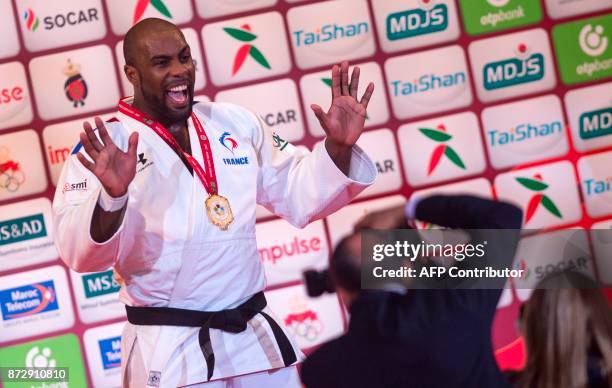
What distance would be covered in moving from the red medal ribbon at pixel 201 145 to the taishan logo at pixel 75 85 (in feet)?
3.71

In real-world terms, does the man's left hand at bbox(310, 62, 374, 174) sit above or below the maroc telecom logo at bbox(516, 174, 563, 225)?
above

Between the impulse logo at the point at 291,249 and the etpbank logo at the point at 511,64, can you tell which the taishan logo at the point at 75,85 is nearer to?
the impulse logo at the point at 291,249

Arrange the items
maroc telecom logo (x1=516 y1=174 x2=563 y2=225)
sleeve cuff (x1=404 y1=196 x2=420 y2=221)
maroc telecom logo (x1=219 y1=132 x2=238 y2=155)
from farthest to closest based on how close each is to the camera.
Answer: maroc telecom logo (x1=516 y1=174 x2=563 y2=225) < maroc telecom logo (x1=219 y1=132 x2=238 y2=155) < sleeve cuff (x1=404 y1=196 x2=420 y2=221)

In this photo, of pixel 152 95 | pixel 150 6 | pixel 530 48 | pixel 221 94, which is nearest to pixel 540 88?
pixel 530 48

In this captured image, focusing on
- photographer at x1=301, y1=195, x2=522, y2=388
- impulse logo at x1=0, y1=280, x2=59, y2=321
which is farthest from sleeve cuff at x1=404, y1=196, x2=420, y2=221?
impulse logo at x1=0, y1=280, x2=59, y2=321

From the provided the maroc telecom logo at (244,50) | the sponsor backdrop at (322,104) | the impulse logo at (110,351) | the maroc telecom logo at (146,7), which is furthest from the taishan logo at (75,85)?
the impulse logo at (110,351)

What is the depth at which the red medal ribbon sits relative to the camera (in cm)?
282

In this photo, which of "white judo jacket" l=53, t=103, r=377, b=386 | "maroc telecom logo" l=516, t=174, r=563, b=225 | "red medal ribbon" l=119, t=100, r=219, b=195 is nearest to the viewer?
"white judo jacket" l=53, t=103, r=377, b=386

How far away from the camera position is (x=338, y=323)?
425cm

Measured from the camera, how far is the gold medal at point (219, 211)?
276cm

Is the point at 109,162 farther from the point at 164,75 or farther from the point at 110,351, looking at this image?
the point at 110,351

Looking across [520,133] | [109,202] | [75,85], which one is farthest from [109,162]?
[520,133]

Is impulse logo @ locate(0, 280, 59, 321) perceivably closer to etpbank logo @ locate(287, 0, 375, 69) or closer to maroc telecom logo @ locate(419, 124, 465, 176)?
etpbank logo @ locate(287, 0, 375, 69)

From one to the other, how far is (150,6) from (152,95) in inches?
50.1
